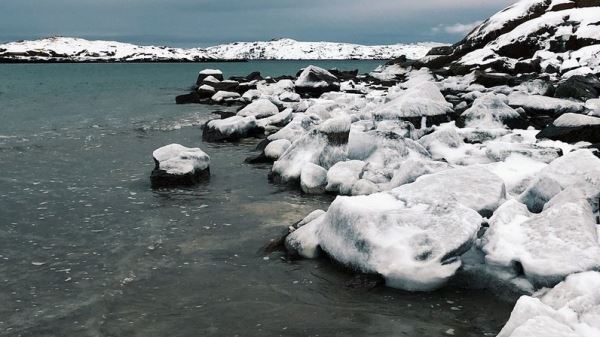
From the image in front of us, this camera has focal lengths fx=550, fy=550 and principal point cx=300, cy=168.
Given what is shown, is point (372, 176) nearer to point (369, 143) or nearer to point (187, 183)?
point (369, 143)

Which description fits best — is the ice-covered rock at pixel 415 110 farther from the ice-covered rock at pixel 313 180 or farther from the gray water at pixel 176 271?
the ice-covered rock at pixel 313 180

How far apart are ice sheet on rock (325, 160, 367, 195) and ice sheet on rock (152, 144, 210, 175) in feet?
10.4

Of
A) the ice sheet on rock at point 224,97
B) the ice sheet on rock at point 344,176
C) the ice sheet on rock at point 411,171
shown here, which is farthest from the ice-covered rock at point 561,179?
the ice sheet on rock at point 224,97

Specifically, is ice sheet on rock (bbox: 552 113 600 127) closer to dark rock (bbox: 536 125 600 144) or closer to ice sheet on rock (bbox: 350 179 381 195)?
dark rock (bbox: 536 125 600 144)

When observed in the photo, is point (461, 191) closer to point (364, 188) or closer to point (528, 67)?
point (364, 188)

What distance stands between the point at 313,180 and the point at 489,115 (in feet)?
24.8

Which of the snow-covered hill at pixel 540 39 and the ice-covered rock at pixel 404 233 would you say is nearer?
the ice-covered rock at pixel 404 233

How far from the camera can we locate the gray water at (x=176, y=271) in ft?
20.5

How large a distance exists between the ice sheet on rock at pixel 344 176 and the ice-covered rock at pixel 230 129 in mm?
8052

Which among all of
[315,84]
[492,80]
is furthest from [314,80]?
[492,80]

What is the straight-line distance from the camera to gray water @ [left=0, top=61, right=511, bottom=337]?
6.23 meters

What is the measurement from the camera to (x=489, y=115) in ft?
55.1

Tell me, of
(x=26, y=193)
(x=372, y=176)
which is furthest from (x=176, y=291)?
(x=26, y=193)

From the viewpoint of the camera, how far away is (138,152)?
17.4 meters
